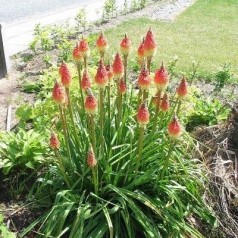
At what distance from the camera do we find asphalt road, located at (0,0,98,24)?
1009 cm

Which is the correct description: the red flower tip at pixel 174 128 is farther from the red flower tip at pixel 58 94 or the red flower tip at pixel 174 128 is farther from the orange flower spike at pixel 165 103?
the red flower tip at pixel 58 94

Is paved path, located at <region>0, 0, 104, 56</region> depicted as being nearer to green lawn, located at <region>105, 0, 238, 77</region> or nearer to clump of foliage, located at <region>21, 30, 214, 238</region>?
green lawn, located at <region>105, 0, 238, 77</region>

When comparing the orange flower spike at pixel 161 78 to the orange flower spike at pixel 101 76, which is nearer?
the orange flower spike at pixel 101 76

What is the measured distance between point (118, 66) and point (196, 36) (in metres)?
6.41

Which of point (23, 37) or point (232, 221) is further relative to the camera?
point (23, 37)

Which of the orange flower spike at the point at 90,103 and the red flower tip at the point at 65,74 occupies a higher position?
the red flower tip at the point at 65,74

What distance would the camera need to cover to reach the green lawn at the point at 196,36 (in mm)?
7543

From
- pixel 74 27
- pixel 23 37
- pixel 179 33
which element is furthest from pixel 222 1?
pixel 23 37

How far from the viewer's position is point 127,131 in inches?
133

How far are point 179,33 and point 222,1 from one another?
365 centimetres

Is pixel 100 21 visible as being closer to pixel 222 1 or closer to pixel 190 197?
pixel 222 1

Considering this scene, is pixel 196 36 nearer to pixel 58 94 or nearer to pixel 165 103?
pixel 165 103

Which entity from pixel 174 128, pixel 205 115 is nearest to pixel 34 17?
pixel 205 115

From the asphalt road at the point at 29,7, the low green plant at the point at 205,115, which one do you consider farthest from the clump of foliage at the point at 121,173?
the asphalt road at the point at 29,7
